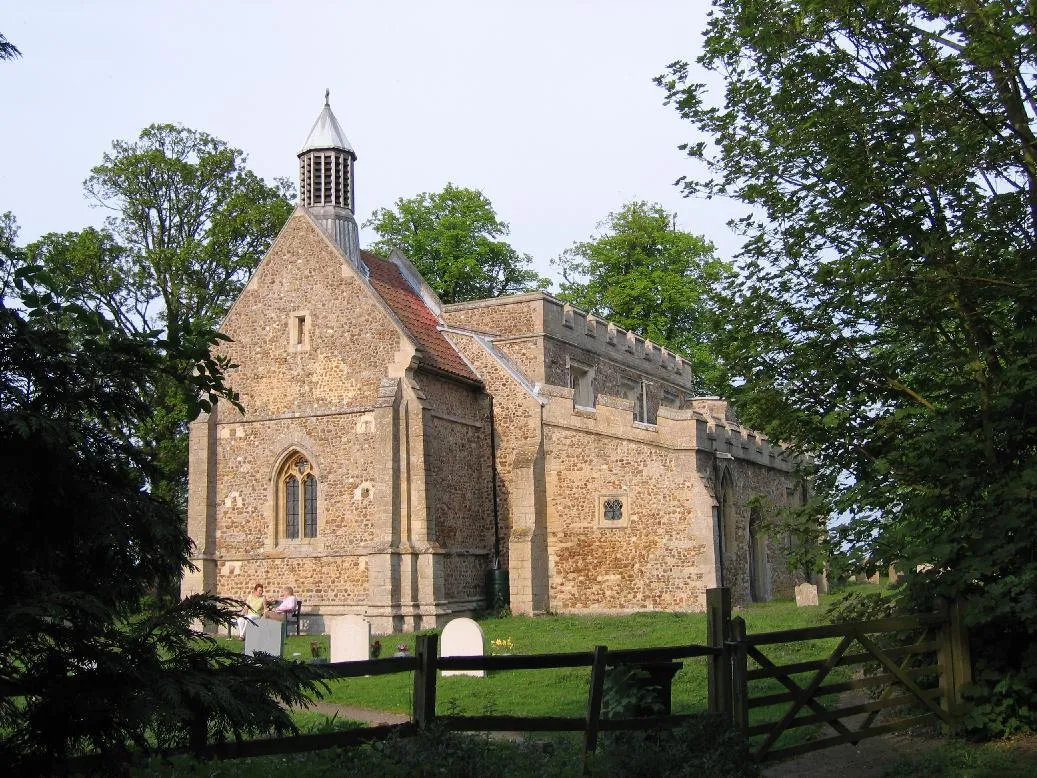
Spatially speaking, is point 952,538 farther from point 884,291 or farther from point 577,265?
point 577,265

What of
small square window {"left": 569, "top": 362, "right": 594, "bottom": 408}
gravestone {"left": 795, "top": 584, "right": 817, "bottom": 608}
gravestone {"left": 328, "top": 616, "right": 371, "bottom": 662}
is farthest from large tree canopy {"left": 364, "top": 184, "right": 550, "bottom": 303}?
gravestone {"left": 328, "top": 616, "right": 371, "bottom": 662}

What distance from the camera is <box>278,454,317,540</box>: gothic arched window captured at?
25141 mm

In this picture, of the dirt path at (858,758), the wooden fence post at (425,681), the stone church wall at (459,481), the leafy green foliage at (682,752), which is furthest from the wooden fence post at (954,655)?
the stone church wall at (459,481)

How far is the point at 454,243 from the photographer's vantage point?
41.2 metres

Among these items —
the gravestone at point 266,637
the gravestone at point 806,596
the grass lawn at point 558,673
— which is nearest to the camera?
the grass lawn at point 558,673

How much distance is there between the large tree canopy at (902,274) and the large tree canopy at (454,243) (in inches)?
1197

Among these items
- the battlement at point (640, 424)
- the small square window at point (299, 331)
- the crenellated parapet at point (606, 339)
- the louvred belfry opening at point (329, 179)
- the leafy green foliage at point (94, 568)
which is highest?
the louvred belfry opening at point (329, 179)

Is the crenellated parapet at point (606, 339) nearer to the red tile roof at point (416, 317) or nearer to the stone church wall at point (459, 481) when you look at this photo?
the red tile roof at point (416, 317)

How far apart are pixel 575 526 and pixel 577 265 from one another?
72.7 ft

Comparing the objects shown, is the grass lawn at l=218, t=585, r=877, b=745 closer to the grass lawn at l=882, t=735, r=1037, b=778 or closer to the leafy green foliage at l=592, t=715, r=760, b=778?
the grass lawn at l=882, t=735, r=1037, b=778

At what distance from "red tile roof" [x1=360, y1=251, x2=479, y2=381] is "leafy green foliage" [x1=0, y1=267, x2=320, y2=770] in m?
19.5

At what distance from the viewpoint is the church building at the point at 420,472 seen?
77.2 ft

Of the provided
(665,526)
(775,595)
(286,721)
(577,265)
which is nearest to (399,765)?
(286,721)

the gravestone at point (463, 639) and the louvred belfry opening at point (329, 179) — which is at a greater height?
the louvred belfry opening at point (329, 179)
